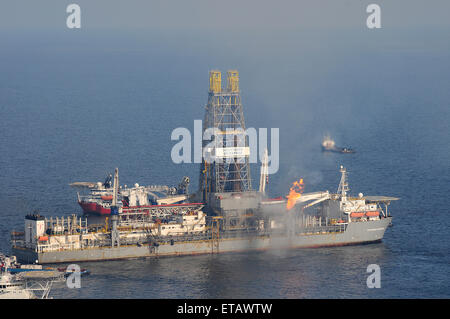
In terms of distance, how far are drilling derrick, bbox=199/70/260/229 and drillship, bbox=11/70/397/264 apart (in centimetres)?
12

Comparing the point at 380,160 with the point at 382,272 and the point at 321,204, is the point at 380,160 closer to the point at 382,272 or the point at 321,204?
the point at 321,204

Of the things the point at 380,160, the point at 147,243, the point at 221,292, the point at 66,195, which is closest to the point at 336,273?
the point at 221,292

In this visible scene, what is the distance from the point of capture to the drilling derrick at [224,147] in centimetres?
13525

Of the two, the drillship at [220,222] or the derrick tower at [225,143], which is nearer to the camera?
the drillship at [220,222]

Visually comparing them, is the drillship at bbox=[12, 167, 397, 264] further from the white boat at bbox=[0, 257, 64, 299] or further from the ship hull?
the white boat at bbox=[0, 257, 64, 299]

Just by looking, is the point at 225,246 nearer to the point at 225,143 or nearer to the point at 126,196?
the point at 225,143

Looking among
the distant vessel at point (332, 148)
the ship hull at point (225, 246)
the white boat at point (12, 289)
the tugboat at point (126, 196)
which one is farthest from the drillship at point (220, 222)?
the distant vessel at point (332, 148)

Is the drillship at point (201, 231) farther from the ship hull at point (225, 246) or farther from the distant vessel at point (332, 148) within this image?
the distant vessel at point (332, 148)

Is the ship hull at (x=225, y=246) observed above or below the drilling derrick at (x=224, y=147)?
below

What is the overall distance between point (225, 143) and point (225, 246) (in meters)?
13.1

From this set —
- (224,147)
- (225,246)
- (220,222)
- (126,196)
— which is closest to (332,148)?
(126,196)

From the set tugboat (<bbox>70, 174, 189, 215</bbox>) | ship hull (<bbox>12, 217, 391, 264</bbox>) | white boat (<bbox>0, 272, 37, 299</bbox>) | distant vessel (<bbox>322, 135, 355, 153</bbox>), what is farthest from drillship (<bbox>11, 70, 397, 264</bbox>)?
distant vessel (<bbox>322, 135, 355, 153</bbox>)

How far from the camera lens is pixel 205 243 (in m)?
130
